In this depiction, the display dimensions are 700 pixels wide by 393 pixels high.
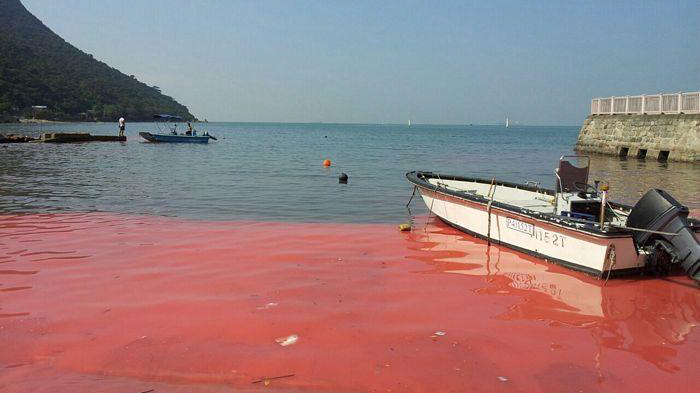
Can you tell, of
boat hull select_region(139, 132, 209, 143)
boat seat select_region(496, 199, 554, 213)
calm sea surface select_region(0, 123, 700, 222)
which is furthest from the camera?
boat hull select_region(139, 132, 209, 143)

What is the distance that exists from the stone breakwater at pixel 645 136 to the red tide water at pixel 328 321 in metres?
22.9

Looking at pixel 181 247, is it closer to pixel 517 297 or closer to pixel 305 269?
pixel 305 269

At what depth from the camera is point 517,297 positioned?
7.26 meters

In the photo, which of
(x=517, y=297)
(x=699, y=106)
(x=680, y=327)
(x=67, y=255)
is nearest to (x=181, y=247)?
(x=67, y=255)

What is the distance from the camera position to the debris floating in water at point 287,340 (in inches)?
217

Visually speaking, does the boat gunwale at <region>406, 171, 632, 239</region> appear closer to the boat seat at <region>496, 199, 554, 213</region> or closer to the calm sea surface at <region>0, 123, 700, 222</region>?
the boat seat at <region>496, 199, 554, 213</region>

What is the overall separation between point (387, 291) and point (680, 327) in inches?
139

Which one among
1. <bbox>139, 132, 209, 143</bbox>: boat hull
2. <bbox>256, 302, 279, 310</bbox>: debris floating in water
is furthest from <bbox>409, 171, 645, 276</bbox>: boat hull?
<bbox>139, 132, 209, 143</bbox>: boat hull

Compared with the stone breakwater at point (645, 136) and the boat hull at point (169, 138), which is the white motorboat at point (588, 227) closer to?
the stone breakwater at point (645, 136)

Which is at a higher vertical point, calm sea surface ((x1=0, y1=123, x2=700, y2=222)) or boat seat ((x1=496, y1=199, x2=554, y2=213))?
boat seat ((x1=496, y1=199, x2=554, y2=213))

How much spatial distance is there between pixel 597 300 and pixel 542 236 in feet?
6.27

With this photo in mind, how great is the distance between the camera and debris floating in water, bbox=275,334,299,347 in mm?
5516

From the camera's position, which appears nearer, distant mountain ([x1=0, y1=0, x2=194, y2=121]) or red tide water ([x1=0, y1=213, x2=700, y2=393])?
red tide water ([x1=0, y1=213, x2=700, y2=393])

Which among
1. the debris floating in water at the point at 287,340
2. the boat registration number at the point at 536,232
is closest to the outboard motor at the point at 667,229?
the boat registration number at the point at 536,232
